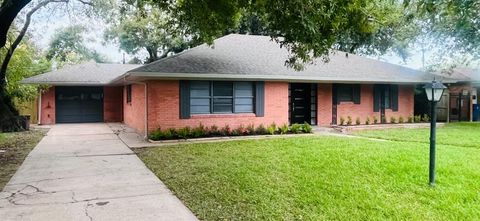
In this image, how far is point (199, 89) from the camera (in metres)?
13.4

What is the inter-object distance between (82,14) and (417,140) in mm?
13679

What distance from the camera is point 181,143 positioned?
38.4 ft

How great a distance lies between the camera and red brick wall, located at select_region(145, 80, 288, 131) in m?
12.8

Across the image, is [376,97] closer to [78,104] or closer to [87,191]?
[87,191]

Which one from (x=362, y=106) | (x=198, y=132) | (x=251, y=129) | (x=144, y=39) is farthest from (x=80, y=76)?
(x=362, y=106)

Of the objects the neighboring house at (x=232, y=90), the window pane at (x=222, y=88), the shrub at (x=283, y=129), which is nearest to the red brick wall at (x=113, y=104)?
the neighboring house at (x=232, y=90)

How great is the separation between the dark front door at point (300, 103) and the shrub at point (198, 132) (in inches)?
210

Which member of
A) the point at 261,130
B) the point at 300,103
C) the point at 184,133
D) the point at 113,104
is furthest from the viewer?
the point at 113,104

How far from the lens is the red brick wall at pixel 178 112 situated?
12781 millimetres

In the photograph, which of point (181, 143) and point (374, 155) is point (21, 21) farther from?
point (374, 155)

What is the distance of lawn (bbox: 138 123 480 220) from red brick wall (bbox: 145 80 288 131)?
105 inches

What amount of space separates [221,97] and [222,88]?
34 cm

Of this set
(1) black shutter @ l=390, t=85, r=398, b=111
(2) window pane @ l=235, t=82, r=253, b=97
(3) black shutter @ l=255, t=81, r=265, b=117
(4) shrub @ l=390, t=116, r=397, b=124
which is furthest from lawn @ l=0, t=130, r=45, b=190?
(1) black shutter @ l=390, t=85, r=398, b=111

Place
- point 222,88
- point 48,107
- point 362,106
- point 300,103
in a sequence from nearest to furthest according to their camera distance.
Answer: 1. point 222,88
2. point 300,103
3. point 362,106
4. point 48,107
